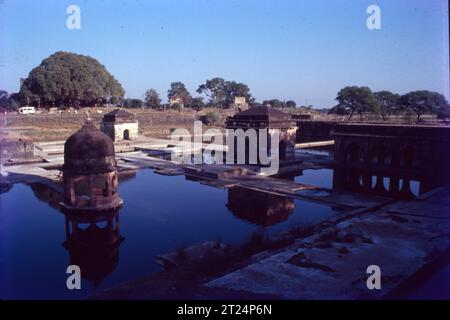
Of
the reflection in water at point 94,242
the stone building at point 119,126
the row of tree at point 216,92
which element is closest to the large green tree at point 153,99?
the row of tree at point 216,92

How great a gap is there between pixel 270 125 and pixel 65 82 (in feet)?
119

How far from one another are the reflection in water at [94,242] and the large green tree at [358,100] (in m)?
59.2

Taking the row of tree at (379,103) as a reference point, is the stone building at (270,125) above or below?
below

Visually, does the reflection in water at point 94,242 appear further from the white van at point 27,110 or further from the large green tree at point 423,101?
the large green tree at point 423,101

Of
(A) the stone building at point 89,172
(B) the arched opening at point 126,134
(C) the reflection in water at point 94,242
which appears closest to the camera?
(C) the reflection in water at point 94,242

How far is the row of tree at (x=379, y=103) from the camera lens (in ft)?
212

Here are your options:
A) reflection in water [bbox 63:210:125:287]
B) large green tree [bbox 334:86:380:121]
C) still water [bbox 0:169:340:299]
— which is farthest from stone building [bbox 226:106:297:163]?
large green tree [bbox 334:86:380:121]

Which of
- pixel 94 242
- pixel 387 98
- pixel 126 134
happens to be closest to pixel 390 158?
pixel 94 242

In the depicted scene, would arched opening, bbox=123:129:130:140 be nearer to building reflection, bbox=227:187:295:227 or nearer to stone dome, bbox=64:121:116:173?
building reflection, bbox=227:187:295:227

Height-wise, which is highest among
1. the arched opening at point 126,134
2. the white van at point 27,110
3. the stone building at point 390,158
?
the white van at point 27,110

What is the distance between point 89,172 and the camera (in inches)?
618

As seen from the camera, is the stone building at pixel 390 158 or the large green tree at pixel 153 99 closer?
the stone building at pixel 390 158

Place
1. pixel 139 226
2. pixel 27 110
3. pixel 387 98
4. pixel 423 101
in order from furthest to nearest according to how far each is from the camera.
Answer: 1. pixel 387 98
2. pixel 423 101
3. pixel 27 110
4. pixel 139 226

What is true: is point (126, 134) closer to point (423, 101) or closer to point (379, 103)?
point (379, 103)
